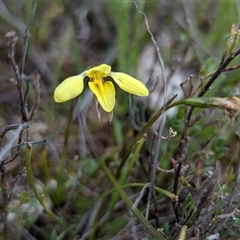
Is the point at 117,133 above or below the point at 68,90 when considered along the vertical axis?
below

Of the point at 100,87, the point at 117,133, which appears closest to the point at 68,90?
the point at 100,87

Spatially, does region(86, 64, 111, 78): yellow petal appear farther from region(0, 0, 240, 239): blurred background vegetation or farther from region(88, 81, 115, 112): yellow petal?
region(0, 0, 240, 239): blurred background vegetation

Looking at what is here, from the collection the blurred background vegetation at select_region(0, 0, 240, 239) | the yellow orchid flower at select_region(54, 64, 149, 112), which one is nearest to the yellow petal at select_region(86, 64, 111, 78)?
the yellow orchid flower at select_region(54, 64, 149, 112)

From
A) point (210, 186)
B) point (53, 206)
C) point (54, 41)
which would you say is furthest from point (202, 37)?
point (210, 186)

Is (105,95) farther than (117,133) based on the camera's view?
No

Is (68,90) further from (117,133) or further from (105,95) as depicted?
(117,133)

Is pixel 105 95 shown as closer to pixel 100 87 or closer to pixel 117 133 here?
pixel 100 87
